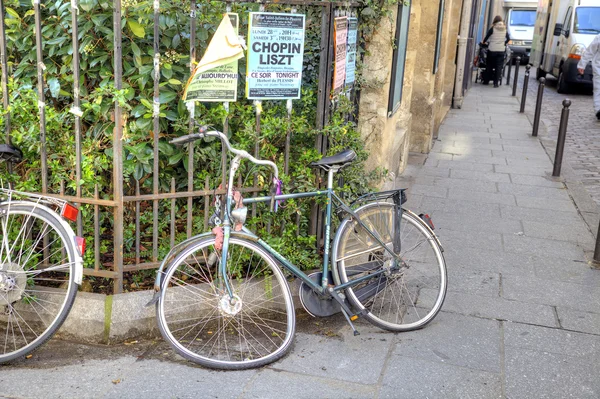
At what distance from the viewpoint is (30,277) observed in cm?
374

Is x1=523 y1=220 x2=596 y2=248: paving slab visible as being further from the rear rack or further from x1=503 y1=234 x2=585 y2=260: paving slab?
the rear rack

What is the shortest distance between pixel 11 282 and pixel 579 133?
10.5m

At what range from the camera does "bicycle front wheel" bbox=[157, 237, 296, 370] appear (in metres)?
3.47

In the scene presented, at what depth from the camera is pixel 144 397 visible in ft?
10.5

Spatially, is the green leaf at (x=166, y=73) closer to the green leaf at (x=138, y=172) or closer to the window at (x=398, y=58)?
the green leaf at (x=138, y=172)

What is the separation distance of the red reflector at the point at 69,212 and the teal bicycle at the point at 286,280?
55 cm

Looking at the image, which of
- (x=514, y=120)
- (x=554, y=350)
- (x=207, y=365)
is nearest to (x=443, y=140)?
(x=514, y=120)

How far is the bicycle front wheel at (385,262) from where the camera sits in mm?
3941

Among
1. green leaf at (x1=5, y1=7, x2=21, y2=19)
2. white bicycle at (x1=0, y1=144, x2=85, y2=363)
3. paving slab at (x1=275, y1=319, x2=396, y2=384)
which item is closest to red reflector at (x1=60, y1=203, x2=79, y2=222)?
white bicycle at (x1=0, y1=144, x2=85, y2=363)

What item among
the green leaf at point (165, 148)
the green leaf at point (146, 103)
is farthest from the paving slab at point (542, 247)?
the green leaf at point (146, 103)

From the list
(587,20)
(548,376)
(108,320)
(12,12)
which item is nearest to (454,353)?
(548,376)

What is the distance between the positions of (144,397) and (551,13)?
20049 mm

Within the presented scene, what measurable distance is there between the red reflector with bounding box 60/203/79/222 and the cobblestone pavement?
5.63m

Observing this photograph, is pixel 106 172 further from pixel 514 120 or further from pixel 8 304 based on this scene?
pixel 514 120
